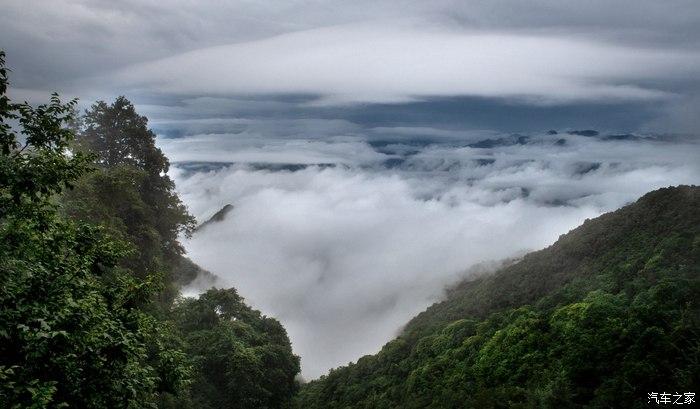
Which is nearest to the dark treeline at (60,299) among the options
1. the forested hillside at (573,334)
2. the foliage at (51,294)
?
the foliage at (51,294)

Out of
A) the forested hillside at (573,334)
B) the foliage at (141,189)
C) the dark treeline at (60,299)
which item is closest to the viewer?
the dark treeline at (60,299)

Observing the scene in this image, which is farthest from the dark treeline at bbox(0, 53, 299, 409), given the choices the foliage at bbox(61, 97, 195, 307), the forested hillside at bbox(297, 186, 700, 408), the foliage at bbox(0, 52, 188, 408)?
the foliage at bbox(61, 97, 195, 307)

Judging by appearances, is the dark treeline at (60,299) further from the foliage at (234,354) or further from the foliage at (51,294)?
the foliage at (234,354)

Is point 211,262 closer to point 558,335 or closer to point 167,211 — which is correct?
point 167,211

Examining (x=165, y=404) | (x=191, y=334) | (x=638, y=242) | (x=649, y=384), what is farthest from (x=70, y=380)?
(x=638, y=242)

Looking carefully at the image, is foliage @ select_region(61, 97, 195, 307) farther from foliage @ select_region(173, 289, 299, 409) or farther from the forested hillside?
the forested hillside

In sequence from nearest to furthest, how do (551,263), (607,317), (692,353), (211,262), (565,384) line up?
1. (692,353)
2. (565,384)
3. (607,317)
4. (551,263)
5. (211,262)

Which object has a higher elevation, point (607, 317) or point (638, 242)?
point (638, 242)
